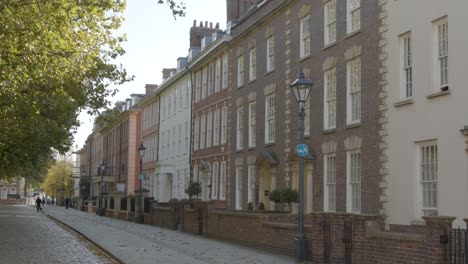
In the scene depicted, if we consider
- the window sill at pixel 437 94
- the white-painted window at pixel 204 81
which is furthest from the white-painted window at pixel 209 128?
the window sill at pixel 437 94

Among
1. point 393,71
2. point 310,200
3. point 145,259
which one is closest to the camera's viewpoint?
point 145,259

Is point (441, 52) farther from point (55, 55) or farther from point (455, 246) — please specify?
point (55, 55)

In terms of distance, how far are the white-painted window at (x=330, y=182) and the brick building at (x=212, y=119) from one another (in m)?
12.3

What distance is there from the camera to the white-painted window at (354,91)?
23.3 meters

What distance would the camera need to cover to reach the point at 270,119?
103 ft

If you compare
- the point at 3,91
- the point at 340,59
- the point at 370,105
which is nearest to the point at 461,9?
the point at 370,105

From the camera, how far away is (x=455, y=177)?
1794cm

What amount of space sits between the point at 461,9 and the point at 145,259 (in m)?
10.4

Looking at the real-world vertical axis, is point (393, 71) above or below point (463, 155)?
above

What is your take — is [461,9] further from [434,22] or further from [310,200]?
[310,200]

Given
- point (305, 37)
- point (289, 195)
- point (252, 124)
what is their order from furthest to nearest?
1. point (252, 124)
2. point (305, 37)
3. point (289, 195)

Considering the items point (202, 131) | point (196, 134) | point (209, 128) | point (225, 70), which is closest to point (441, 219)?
point (225, 70)

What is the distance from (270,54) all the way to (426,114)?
13.3 m

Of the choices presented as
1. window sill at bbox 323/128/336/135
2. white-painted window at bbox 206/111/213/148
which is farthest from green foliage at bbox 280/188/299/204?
white-painted window at bbox 206/111/213/148
